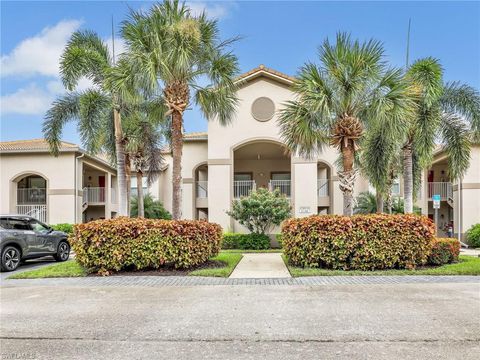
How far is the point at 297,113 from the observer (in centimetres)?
1299

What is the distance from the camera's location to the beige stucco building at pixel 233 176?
21.7m

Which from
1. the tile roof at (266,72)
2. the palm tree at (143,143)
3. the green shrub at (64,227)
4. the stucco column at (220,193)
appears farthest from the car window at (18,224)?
the tile roof at (266,72)

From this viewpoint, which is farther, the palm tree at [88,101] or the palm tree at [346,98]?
the palm tree at [88,101]

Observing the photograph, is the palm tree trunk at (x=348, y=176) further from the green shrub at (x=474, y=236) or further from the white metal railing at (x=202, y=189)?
the white metal railing at (x=202, y=189)

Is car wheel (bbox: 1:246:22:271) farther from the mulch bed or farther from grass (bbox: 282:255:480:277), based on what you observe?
grass (bbox: 282:255:480:277)

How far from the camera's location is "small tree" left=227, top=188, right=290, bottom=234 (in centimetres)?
1922

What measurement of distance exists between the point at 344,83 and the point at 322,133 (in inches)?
76.3

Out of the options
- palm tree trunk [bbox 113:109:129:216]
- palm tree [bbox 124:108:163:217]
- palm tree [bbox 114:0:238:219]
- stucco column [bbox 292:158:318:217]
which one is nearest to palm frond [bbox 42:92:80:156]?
palm tree trunk [bbox 113:109:129:216]

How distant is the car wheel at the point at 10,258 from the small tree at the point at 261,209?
9.62 meters

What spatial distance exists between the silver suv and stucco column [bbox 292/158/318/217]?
1144 cm

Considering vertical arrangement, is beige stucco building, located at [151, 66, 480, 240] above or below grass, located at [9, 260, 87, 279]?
above

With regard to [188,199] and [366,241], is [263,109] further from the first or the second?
[366,241]

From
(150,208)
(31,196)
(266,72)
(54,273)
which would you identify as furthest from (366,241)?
(31,196)

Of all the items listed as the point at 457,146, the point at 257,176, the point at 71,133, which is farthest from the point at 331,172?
the point at 71,133
